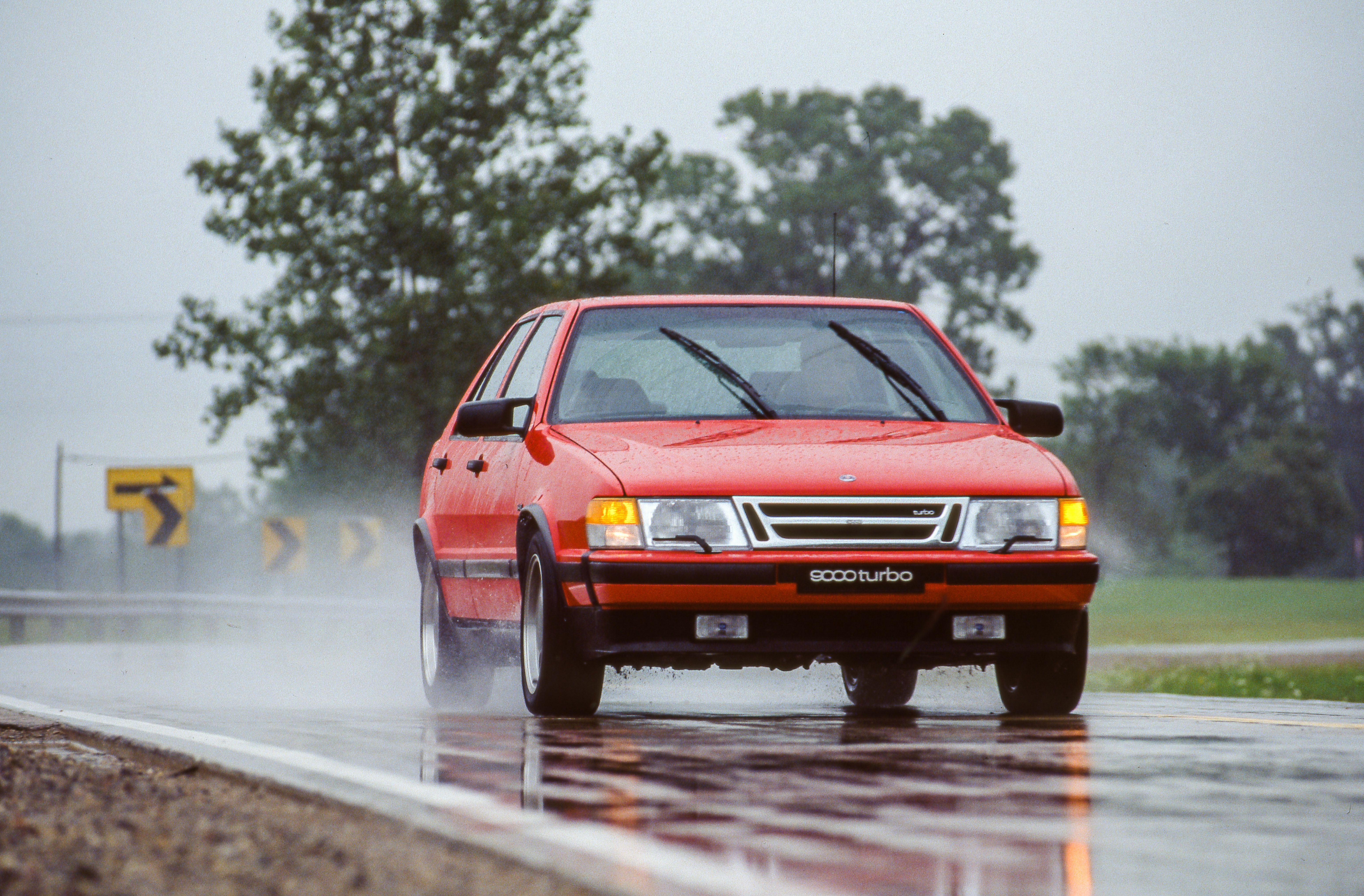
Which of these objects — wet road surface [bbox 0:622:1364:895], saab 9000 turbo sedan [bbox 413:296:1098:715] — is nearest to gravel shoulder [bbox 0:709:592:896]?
wet road surface [bbox 0:622:1364:895]

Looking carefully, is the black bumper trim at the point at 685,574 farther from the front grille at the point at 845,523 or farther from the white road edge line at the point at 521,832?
the white road edge line at the point at 521,832

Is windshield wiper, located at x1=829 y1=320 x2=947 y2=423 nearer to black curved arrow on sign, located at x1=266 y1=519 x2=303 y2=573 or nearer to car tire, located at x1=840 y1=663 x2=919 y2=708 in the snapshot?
car tire, located at x1=840 y1=663 x2=919 y2=708

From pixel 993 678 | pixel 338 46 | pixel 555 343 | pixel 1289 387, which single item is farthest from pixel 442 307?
pixel 1289 387

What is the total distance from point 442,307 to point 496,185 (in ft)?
7.78

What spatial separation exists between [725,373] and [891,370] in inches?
27.7

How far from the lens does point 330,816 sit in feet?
17.5

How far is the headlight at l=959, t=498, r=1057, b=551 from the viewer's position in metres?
8.04

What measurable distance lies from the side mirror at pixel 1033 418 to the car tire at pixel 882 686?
1.54 meters

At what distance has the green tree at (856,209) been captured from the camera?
6438 centimetres

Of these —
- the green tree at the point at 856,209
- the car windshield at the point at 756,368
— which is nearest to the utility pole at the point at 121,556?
the car windshield at the point at 756,368

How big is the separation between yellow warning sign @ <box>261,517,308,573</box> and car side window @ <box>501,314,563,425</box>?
1599cm

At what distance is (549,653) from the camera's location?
8234mm

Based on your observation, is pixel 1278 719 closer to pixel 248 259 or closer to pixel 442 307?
pixel 442 307

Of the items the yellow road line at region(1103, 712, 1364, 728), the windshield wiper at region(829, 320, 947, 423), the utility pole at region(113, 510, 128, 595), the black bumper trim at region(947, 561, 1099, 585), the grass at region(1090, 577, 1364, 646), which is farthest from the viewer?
the grass at region(1090, 577, 1364, 646)
